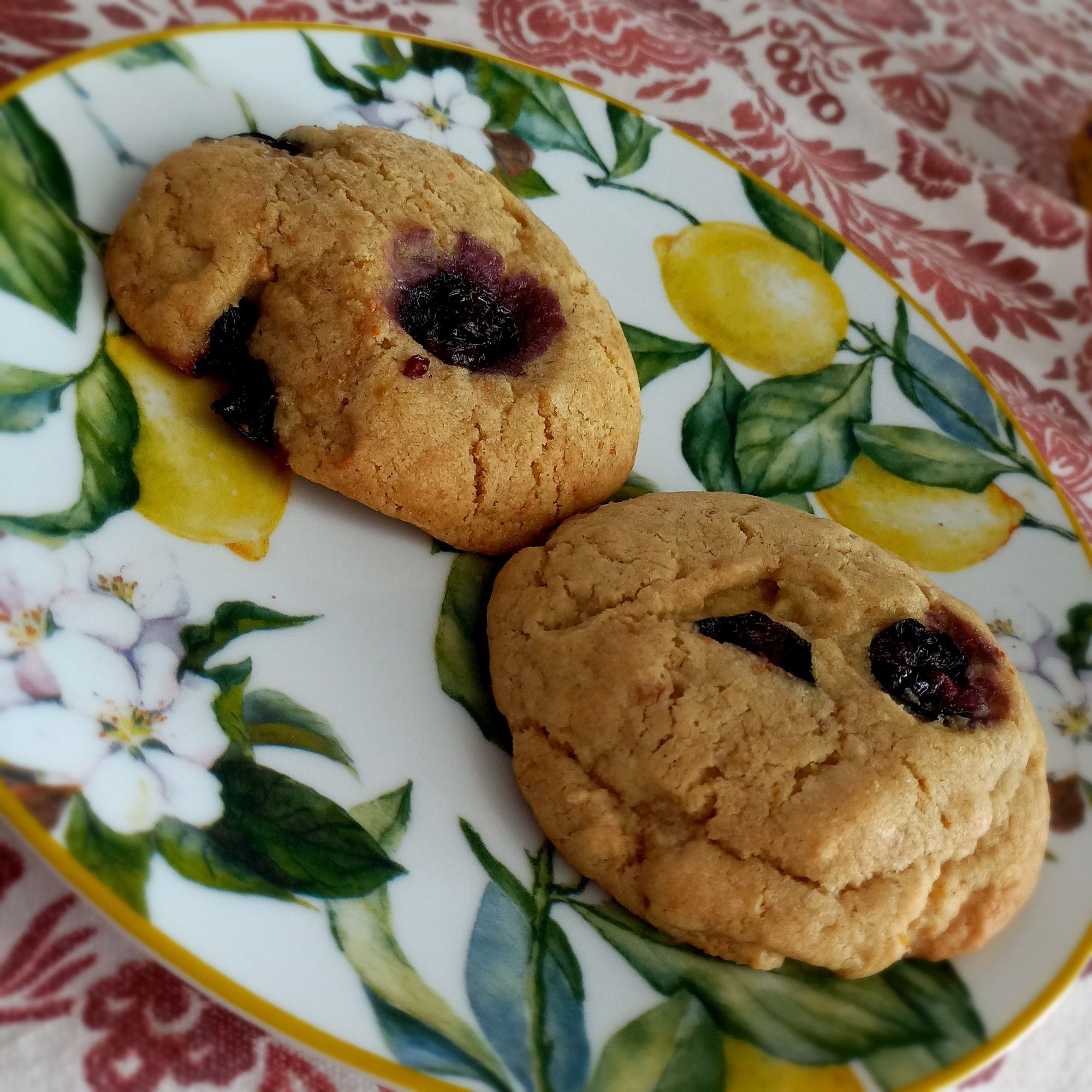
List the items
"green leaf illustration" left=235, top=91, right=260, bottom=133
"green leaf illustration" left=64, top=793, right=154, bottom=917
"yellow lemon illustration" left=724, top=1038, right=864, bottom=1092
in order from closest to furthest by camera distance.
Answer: "green leaf illustration" left=64, top=793, right=154, bottom=917 < "yellow lemon illustration" left=724, top=1038, right=864, bottom=1092 < "green leaf illustration" left=235, top=91, right=260, bottom=133

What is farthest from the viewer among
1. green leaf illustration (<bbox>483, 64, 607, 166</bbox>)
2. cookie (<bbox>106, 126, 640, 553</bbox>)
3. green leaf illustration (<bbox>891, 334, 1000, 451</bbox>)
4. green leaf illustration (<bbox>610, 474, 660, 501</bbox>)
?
green leaf illustration (<bbox>891, 334, 1000, 451</bbox>)

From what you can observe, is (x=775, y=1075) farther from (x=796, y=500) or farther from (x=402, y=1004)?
(x=796, y=500)

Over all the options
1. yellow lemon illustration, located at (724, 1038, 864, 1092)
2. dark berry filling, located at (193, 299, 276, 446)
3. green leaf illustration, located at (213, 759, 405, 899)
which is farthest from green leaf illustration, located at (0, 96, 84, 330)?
yellow lemon illustration, located at (724, 1038, 864, 1092)

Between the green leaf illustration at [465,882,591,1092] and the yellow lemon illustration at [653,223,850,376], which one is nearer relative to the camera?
the green leaf illustration at [465,882,591,1092]

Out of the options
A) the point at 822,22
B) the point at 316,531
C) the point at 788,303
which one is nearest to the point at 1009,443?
the point at 788,303

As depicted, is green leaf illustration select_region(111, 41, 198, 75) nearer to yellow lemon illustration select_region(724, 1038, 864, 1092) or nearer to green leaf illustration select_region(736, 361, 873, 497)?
green leaf illustration select_region(736, 361, 873, 497)

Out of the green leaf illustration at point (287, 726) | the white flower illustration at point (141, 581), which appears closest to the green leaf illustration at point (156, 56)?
the white flower illustration at point (141, 581)
